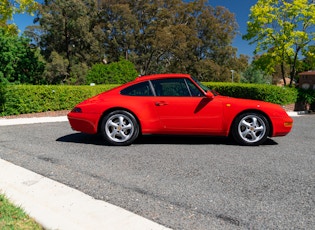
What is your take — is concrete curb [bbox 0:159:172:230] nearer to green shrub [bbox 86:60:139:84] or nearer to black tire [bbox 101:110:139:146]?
black tire [bbox 101:110:139:146]

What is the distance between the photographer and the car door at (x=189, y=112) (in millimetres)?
5785

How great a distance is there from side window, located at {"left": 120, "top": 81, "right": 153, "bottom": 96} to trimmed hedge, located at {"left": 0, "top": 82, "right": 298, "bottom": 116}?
6.49 metres

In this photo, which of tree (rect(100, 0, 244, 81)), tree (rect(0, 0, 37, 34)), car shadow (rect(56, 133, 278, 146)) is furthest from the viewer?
tree (rect(100, 0, 244, 81))

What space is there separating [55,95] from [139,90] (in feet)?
23.5

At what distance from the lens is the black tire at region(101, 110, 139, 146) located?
5836 mm

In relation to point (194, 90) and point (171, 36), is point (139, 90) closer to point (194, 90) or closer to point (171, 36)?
point (194, 90)

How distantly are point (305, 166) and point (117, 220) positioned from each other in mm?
3131

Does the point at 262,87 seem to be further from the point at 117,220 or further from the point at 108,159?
the point at 117,220

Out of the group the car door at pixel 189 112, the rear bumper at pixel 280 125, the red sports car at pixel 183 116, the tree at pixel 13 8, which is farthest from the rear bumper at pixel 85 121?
the tree at pixel 13 8

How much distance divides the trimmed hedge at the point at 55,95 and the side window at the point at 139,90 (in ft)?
21.3

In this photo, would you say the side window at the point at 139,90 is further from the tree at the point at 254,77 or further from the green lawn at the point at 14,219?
the tree at the point at 254,77

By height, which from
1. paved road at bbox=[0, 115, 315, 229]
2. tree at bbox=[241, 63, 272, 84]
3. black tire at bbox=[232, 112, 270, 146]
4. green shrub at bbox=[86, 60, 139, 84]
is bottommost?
paved road at bbox=[0, 115, 315, 229]

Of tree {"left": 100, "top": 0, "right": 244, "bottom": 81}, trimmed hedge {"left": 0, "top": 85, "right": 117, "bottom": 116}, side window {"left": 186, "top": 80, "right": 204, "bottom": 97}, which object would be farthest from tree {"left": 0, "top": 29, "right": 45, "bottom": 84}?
tree {"left": 100, "top": 0, "right": 244, "bottom": 81}

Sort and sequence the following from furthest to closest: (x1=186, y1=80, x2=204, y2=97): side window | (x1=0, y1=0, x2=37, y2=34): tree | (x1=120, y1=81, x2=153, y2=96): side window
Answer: (x1=0, y1=0, x2=37, y2=34): tree, (x1=120, y1=81, x2=153, y2=96): side window, (x1=186, y1=80, x2=204, y2=97): side window
